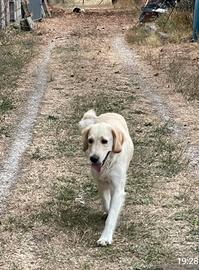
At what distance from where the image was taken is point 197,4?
15336 millimetres

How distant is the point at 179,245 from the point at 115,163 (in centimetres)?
77

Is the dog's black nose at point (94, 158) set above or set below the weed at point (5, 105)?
above

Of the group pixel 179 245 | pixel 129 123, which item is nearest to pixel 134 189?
pixel 179 245

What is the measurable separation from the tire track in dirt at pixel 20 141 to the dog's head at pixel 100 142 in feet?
3.43

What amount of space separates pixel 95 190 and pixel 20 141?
1928mm

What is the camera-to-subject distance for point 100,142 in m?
4.55

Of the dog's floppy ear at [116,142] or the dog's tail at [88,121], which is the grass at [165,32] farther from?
the dog's floppy ear at [116,142]

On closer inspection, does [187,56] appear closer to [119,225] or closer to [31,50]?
[31,50]

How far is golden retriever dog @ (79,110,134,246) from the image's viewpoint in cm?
450

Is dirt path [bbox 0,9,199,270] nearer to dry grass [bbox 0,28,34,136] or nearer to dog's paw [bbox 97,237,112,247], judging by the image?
dog's paw [bbox 97,237,112,247]

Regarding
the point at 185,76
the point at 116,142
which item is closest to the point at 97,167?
the point at 116,142

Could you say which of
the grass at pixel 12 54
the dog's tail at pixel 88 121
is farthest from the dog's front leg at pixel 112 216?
the grass at pixel 12 54

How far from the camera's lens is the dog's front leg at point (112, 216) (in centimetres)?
443

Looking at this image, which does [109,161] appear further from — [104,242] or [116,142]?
[104,242]
